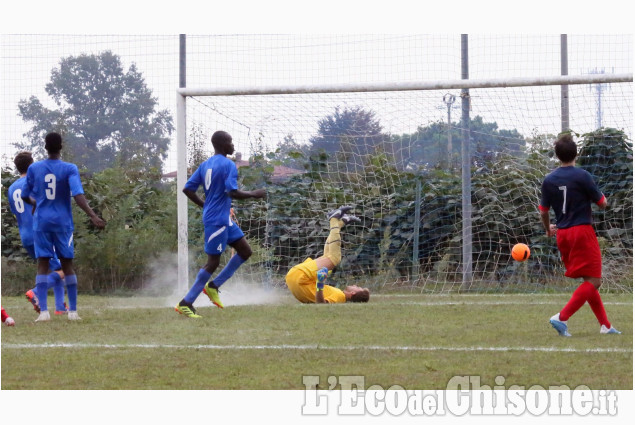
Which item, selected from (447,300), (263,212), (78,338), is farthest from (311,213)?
(78,338)

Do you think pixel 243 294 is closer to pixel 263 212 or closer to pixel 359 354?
pixel 263 212

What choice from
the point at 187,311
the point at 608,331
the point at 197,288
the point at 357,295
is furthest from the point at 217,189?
the point at 608,331

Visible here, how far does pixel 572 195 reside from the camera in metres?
7.33

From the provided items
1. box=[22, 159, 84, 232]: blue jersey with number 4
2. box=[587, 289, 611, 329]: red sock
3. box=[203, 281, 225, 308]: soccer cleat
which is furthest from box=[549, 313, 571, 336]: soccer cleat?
box=[22, 159, 84, 232]: blue jersey with number 4

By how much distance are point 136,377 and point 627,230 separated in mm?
8948

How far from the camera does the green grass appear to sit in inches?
210

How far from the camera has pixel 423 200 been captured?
1309cm

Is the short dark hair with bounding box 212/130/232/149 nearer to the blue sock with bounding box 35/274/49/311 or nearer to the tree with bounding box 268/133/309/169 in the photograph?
the blue sock with bounding box 35/274/49/311

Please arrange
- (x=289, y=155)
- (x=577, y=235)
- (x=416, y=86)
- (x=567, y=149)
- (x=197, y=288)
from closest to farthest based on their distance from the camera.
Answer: (x=577, y=235) → (x=567, y=149) → (x=197, y=288) → (x=416, y=86) → (x=289, y=155)

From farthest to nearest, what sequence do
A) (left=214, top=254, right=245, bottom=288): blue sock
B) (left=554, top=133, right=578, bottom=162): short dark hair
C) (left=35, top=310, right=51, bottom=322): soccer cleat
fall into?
(left=214, top=254, right=245, bottom=288): blue sock → (left=35, top=310, right=51, bottom=322): soccer cleat → (left=554, top=133, right=578, bottom=162): short dark hair

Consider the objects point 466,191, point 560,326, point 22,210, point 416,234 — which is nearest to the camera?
point 560,326

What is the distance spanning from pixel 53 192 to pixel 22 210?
4.65ft

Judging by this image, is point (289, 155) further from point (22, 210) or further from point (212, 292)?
point (22, 210)

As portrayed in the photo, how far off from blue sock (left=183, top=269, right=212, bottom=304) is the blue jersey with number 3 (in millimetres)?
3581
